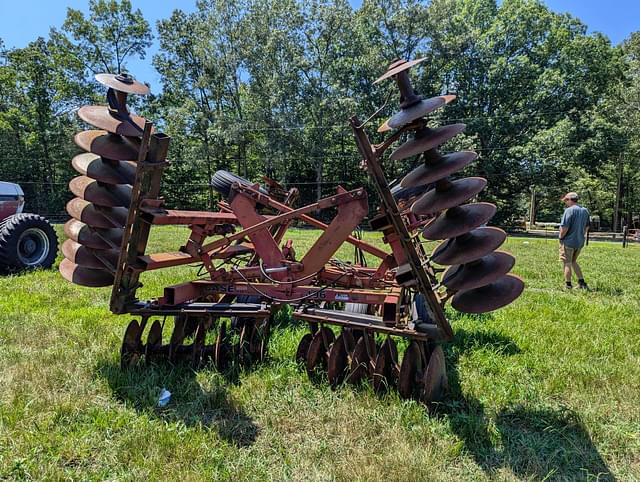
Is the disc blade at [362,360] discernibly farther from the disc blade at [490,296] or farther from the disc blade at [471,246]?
the disc blade at [471,246]

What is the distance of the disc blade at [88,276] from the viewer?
356cm

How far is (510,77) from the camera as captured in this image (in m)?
30.1

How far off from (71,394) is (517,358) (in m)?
3.66

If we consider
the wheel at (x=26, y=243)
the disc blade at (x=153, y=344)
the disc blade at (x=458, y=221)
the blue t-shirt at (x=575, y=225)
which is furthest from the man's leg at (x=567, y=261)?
the wheel at (x=26, y=243)

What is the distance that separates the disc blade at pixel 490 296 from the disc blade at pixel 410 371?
18.5 inches

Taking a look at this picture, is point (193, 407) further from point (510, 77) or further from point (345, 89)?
point (510, 77)

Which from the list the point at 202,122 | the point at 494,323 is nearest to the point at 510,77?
the point at 202,122

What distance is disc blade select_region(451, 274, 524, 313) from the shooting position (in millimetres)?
2674

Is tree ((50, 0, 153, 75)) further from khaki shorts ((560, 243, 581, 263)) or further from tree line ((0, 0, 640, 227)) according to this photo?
khaki shorts ((560, 243, 581, 263))

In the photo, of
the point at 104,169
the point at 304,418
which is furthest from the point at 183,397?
the point at 104,169

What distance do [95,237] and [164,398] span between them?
1.38 m

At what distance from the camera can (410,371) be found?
2.94 metres

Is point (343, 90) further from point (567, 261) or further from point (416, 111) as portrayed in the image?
point (416, 111)

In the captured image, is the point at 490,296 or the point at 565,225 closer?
the point at 490,296
